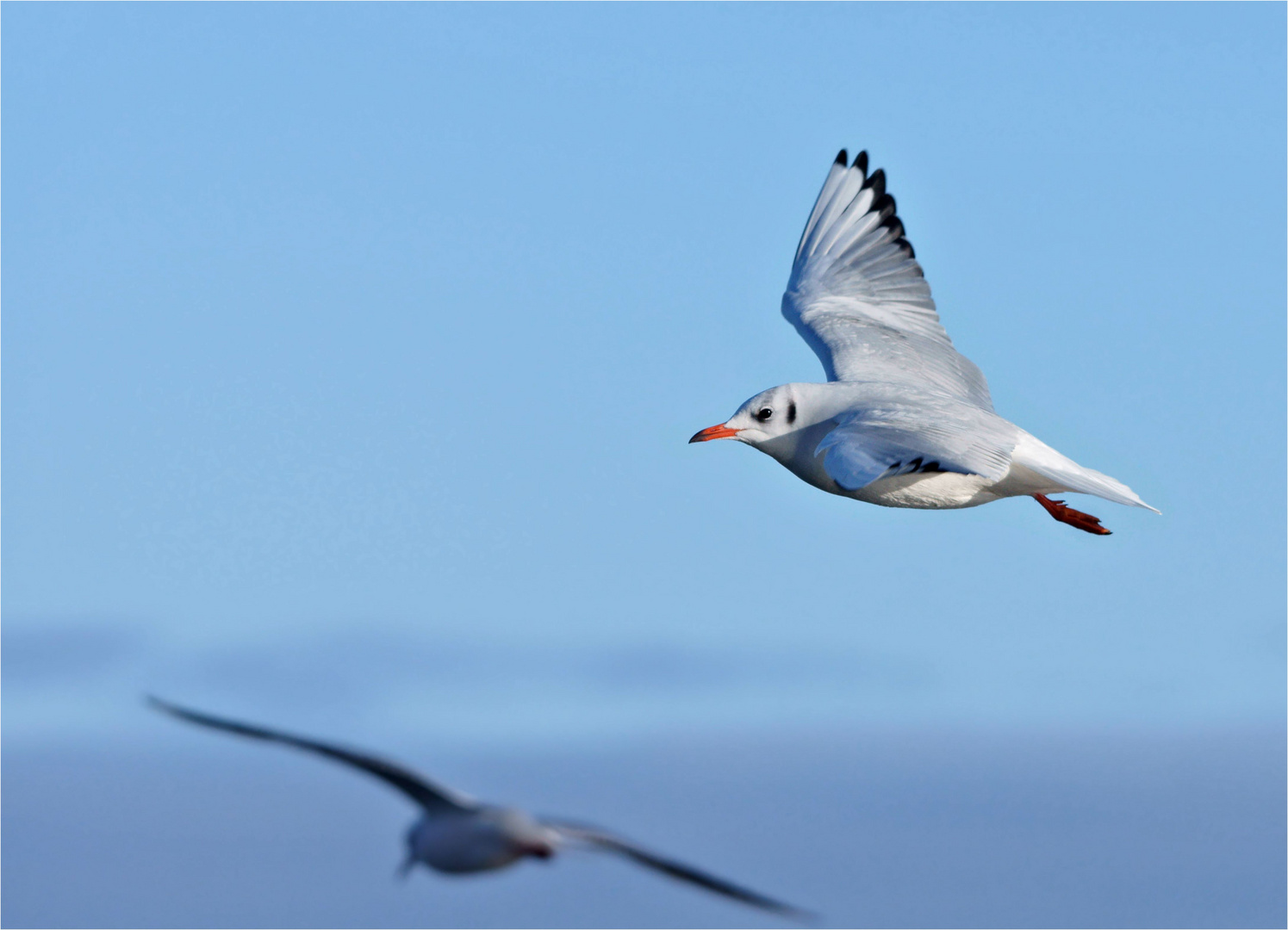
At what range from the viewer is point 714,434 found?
889cm

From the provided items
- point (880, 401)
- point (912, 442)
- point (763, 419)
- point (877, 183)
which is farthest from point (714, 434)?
point (877, 183)

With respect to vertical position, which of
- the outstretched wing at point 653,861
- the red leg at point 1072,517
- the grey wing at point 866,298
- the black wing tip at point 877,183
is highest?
the black wing tip at point 877,183

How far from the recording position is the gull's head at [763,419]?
875 centimetres

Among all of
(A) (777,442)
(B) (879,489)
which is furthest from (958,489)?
(A) (777,442)

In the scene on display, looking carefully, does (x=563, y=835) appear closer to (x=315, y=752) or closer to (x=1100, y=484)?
(x=315, y=752)

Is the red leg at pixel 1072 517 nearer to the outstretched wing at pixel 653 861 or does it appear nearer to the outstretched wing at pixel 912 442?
the outstretched wing at pixel 912 442

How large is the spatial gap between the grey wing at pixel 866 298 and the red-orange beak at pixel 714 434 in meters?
0.91

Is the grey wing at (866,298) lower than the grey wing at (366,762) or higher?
higher

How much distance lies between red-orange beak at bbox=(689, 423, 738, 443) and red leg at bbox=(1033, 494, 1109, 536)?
1879 millimetres

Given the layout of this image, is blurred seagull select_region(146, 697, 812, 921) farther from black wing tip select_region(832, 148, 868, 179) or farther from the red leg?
black wing tip select_region(832, 148, 868, 179)

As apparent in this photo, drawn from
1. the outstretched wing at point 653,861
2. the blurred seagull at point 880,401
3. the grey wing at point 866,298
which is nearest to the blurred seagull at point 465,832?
the outstretched wing at point 653,861

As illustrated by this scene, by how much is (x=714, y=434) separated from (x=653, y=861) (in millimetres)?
4840

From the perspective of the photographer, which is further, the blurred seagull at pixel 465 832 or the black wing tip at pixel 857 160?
the black wing tip at pixel 857 160

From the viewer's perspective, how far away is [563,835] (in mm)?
4387
